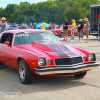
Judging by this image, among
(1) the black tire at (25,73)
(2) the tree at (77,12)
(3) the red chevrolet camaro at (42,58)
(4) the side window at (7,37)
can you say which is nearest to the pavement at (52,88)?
(1) the black tire at (25,73)

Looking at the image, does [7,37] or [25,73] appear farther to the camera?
[7,37]

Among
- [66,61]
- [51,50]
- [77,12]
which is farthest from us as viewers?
[77,12]

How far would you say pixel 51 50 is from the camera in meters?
5.79

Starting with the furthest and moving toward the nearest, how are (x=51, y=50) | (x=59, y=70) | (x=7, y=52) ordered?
1. (x=7, y=52)
2. (x=51, y=50)
3. (x=59, y=70)

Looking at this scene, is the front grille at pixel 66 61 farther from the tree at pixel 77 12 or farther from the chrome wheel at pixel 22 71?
the tree at pixel 77 12

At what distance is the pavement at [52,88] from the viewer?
4652 millimetres

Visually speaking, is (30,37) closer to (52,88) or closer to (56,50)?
(56,50)

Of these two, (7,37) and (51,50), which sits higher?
(7,37)

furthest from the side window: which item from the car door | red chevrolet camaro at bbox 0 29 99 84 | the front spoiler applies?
the front spoiler

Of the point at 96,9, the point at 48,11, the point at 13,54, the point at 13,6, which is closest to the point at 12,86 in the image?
the point at 13,54

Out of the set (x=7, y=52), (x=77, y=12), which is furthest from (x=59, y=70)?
(x=77, y=12)

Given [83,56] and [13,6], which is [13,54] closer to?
[83,56]

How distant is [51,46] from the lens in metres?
6.01

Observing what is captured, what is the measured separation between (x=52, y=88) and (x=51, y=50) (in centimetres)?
101
